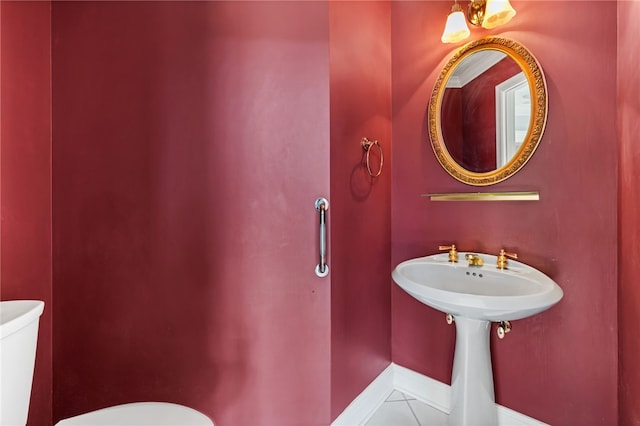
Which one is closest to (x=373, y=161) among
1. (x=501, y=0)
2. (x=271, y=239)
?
(x=271, y=239)

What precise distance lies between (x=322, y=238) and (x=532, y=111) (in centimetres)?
111

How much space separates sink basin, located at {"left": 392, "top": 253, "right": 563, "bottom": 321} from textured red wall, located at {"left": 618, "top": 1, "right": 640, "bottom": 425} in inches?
Answer: 9.3

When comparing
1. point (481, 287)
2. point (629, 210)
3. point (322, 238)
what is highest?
point (629, 210)

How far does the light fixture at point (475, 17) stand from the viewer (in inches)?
49.8

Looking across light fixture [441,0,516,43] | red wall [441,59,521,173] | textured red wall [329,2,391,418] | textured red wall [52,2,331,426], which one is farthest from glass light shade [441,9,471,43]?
textured red wall [52,2,331,426]

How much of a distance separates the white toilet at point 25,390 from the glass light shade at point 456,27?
76.1 inches

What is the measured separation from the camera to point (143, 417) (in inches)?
35.5

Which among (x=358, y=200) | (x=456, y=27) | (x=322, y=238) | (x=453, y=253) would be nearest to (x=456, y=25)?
(x=456, y=27)

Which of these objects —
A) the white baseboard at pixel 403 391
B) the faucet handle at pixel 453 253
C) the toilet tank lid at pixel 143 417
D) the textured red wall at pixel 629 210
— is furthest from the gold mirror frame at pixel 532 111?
the toilet tank lid at pixel 143 417

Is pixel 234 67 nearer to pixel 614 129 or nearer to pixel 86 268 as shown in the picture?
pixel 86 268

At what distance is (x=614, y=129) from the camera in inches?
43.0

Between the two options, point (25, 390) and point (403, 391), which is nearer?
point (25, 390)

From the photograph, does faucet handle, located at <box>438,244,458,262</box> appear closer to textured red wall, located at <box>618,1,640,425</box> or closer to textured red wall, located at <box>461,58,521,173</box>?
textured red wall, located at <box>461,58,521,173</box>

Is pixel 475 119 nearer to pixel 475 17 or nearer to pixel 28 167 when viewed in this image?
pixel 475 17
